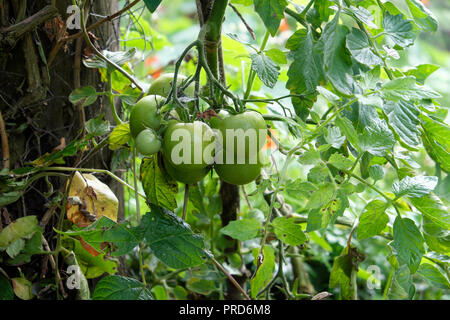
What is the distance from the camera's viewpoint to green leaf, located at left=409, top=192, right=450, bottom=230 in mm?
557

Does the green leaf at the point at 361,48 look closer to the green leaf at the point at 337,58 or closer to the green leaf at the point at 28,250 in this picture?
the green leaf at the point at 337,58

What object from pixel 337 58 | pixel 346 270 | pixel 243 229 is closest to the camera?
pixel 337 58

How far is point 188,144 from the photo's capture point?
517 mm

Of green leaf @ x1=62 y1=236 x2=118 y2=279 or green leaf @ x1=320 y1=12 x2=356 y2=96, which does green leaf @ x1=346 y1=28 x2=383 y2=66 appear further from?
green leaf @ x1=62 y1=236 x2=118 y2=279

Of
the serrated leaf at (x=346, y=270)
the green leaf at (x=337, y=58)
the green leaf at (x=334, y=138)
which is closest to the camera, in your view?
the green leaf at (x=337, y=58)

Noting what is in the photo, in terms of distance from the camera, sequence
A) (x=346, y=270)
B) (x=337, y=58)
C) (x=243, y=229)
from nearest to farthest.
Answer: (x=337, y=58) → (x=243, y=229) → (x=346, y=270)

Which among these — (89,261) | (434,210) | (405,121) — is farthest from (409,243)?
(89,261)

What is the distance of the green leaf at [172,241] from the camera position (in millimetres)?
554

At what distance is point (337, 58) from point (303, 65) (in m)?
0.07

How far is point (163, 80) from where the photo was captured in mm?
619

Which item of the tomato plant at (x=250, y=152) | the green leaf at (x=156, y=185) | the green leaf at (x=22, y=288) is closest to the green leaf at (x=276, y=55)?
the tomato plant at (x=250, y=152)

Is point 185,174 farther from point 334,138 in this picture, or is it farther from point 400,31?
point 400,31

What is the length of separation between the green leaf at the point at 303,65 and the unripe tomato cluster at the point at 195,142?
8cm

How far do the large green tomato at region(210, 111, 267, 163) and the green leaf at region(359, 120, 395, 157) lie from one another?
125 mm
